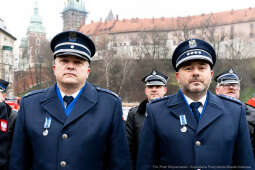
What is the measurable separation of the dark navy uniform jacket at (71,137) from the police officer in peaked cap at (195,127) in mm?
342

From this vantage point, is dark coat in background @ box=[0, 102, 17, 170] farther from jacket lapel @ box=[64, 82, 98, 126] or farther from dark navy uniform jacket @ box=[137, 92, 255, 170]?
dark navy uniform jacket @ box=[137, 92, 255, 170]

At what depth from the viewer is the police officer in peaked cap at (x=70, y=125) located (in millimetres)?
2797

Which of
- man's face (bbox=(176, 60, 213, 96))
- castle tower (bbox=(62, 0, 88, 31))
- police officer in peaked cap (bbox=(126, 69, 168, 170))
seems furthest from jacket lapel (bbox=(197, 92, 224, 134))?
castle tower (bbox=(62, 0, 88, 31))

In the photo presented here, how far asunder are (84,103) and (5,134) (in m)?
1.43

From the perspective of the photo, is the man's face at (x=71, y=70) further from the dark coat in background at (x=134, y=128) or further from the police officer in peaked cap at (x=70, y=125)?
the dark coat in background at (x=134, y=128)

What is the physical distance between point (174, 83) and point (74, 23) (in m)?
72.1

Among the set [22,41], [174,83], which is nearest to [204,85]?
[174,83]

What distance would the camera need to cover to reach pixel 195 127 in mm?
2793

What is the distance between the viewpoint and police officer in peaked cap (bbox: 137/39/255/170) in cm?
272

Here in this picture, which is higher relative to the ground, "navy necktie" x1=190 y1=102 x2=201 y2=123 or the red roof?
the red roof

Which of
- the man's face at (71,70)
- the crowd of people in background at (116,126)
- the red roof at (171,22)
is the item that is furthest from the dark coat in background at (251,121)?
the red roof at (171,22)

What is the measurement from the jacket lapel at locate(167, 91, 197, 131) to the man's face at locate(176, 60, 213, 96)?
0.12 m

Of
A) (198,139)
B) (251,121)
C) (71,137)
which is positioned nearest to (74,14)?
(251,121)

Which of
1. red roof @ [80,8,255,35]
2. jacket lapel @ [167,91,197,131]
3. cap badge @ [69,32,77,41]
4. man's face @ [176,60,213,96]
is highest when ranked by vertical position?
red roof @ [80,8,255,35]
